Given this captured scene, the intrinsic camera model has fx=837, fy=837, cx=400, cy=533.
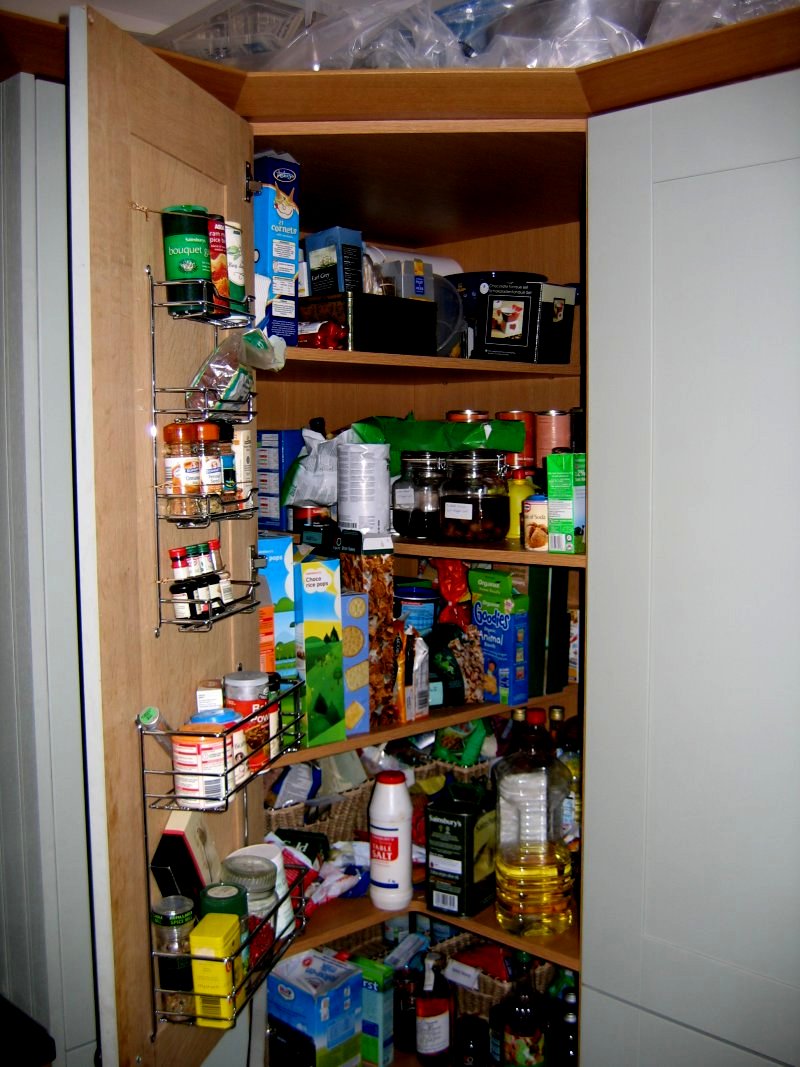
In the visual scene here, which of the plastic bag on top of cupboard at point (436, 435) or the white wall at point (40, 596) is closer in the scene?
the white wall at point (40, 596)

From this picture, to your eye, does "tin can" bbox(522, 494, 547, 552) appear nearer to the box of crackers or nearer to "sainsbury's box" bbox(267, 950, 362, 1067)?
the box of crackers

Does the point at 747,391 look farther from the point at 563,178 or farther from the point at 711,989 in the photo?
the point at 711,989

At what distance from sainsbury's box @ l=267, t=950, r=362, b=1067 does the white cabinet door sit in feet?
1.67

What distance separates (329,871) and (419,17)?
1544 mm

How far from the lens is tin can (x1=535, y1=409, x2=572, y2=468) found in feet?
5.81

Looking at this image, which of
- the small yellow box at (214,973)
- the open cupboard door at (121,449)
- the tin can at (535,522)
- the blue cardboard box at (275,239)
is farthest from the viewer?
the tin can at (535,522)

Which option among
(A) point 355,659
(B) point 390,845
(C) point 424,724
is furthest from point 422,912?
(A) point 355,659

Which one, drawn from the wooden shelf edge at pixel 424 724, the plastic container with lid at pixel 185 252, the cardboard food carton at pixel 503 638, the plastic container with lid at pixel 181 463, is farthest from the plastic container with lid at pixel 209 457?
the cardboard food carton at pixel 503 638

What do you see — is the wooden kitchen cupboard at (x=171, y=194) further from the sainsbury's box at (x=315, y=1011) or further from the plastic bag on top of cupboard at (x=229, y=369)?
the sainsbury's box at (x=315, y=1011)

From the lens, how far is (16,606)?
3.87ft

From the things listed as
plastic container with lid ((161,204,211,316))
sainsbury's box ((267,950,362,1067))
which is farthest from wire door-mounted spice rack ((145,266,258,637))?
sainsbury's box ((267,950,362,1067))

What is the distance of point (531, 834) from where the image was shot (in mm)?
1654

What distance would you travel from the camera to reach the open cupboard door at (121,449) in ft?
3.04

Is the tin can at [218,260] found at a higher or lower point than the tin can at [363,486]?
higher
